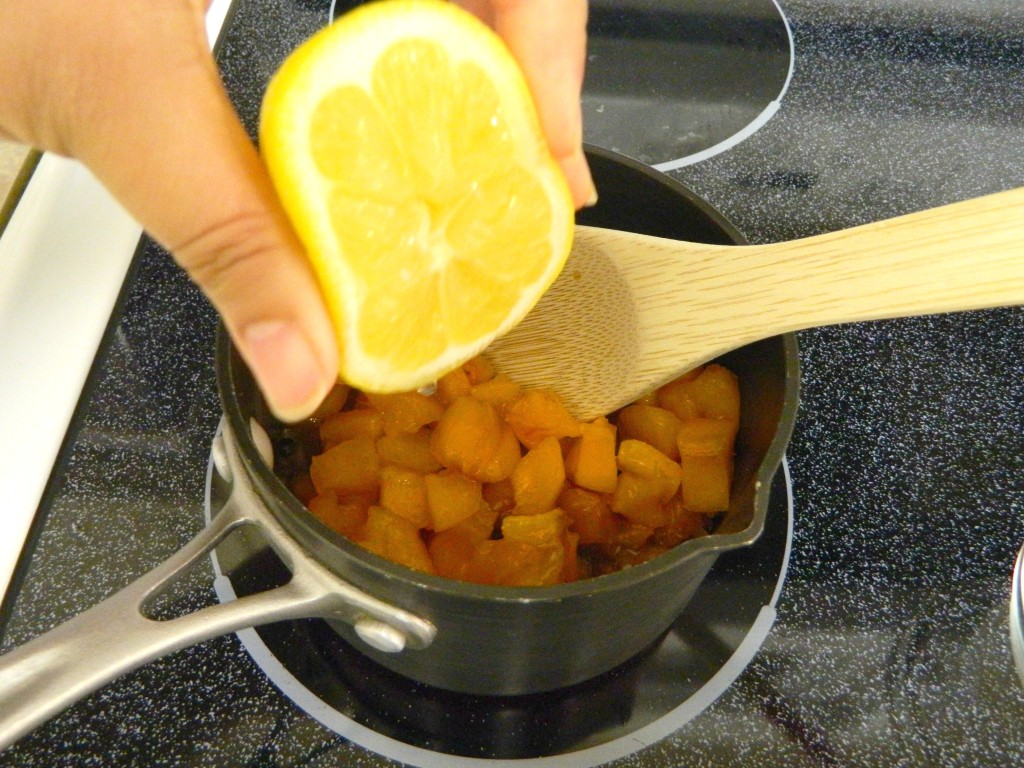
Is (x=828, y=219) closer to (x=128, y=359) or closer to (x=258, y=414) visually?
(x=258, y=414)

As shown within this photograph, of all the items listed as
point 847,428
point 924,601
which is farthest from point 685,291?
point 924,601

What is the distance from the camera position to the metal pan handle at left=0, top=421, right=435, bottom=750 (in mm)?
563

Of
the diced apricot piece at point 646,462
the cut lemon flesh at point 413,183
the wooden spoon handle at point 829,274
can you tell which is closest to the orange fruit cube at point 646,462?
the diced apricot piece at point 646,462

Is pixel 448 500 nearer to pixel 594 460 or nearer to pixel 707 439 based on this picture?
pixel 594 460

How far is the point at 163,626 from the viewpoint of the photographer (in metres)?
0.60

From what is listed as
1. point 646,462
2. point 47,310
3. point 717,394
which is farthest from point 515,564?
point 47,310

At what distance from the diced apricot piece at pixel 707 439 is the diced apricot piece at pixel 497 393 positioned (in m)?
0.19

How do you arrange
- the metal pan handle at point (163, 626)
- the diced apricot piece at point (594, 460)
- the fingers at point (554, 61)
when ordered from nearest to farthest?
the metal pan handle at point (163, 626), the fingers at point (554, 61), the diced apricot piece at point (594, 460)

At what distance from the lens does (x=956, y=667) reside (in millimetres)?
812

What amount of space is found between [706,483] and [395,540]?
1.03ft

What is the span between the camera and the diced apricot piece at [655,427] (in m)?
0.89

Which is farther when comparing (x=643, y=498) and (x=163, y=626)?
(x=643, y=498)

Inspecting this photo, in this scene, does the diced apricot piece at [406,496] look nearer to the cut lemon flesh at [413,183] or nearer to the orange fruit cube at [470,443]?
the orange fruit cube at [470,443]

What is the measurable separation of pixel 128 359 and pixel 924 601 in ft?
3.07
